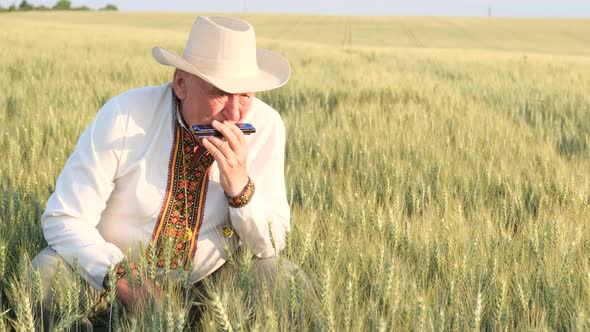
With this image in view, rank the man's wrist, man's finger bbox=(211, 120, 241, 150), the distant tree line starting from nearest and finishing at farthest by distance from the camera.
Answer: man's finger bbox=(211, 120, 241, 150) → the man's wrist → the distant tree line

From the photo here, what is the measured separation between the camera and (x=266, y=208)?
1762mm

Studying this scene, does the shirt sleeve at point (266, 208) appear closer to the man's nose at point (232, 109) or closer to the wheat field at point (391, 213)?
the wheat field at point (391, 213)

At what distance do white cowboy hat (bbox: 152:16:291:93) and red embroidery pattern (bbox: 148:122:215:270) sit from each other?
190 millimetres

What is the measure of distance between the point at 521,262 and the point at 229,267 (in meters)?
0.76

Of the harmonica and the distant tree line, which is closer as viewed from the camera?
the harmonica

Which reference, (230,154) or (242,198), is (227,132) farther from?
(242,198)

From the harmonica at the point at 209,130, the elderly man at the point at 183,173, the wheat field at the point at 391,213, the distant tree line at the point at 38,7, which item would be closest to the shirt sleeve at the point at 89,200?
the elderly man at the point at 183,173

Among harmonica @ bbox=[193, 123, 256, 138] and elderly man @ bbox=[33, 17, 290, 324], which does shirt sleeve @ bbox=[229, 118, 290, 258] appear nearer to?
elderly man @ bbox=[33, 17, 290, 324]

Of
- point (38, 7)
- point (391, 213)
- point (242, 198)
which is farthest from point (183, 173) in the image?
point (38, 7)

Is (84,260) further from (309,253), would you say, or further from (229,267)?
(309,253)

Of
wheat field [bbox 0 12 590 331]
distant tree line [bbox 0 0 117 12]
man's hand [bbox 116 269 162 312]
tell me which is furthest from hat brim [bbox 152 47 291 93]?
distant tree line [bbox 0 0 117 12]

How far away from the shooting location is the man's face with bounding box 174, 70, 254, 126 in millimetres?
1642

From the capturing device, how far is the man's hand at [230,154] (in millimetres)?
1578

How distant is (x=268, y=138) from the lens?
1.85 metres
